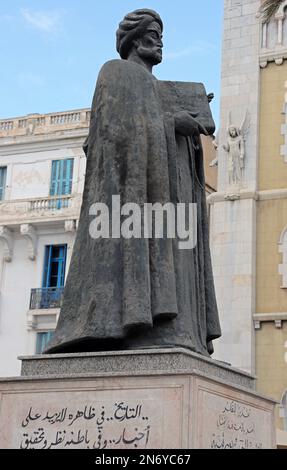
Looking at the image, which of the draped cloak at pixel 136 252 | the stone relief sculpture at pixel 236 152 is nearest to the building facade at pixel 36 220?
the stone relief sculpture at pixel 236 152

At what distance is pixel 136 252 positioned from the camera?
19.4ft

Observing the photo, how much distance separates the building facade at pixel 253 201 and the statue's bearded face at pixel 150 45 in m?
14.5

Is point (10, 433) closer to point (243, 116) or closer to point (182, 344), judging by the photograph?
point (182, 344)

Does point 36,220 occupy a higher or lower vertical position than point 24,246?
higher

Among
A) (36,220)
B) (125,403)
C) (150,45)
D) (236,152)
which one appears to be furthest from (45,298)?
(125,403)

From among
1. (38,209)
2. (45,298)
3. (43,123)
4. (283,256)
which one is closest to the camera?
(283,256)

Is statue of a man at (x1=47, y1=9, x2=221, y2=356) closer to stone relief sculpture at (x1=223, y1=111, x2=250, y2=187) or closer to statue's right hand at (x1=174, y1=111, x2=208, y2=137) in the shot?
statue's right hand at (x1=174, y1=111, x2=208, y2=137)

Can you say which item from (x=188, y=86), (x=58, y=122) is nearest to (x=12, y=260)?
(x=58, y=122)

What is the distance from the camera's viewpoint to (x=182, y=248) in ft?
Result: 20.6

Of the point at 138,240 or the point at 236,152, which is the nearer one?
the point at 138,240

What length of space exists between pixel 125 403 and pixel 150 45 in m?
2.80

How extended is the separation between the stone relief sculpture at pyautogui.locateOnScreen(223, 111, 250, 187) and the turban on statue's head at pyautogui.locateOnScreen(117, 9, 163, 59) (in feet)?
51.5

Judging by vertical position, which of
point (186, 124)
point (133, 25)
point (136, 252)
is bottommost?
point (136, 252)

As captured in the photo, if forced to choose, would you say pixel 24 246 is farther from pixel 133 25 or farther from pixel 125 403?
pixel 125 403
